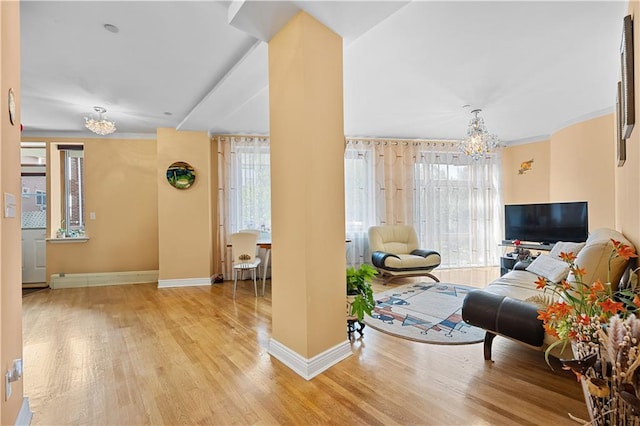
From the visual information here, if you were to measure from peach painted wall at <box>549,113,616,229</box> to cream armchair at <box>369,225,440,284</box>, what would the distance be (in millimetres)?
2340

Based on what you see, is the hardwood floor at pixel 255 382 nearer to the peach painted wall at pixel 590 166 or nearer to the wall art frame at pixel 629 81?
the wall art frame at pixel 629 81

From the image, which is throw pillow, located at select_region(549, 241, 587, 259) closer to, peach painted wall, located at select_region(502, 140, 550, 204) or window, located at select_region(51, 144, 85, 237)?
peach painted wall, located at select_region(502, 140, 550, 204)

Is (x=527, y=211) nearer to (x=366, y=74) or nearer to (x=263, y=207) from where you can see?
(x=366, y=74)

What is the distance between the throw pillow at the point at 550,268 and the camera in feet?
9.31

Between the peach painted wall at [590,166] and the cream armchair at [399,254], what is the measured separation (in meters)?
2.34

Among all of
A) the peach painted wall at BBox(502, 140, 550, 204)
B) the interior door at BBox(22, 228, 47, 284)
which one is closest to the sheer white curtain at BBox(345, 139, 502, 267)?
the peach painted wall at BBox(502, 140, 550, 204)

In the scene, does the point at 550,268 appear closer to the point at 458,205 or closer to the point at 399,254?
the point at 399,254

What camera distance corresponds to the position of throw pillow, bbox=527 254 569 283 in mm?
2839

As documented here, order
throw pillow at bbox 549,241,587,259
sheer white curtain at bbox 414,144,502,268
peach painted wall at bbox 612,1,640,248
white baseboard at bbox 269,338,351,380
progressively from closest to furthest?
peach painted wall at bbox 612,1,640,248 < white baseboard at bbox 269,338,351,380 < throw pillow at bbox 549,241,587,259 < sheer white curtain at bbox 414,144,502,268

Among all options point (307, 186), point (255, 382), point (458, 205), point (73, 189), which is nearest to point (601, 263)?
point (307, 186)

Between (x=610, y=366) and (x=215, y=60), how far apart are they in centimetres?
340

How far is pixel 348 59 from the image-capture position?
2.97 meters

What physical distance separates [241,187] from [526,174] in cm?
578

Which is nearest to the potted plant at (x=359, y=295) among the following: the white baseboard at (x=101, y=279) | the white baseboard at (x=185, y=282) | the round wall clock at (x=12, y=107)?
the round wall clock at (x=12, y=107)
